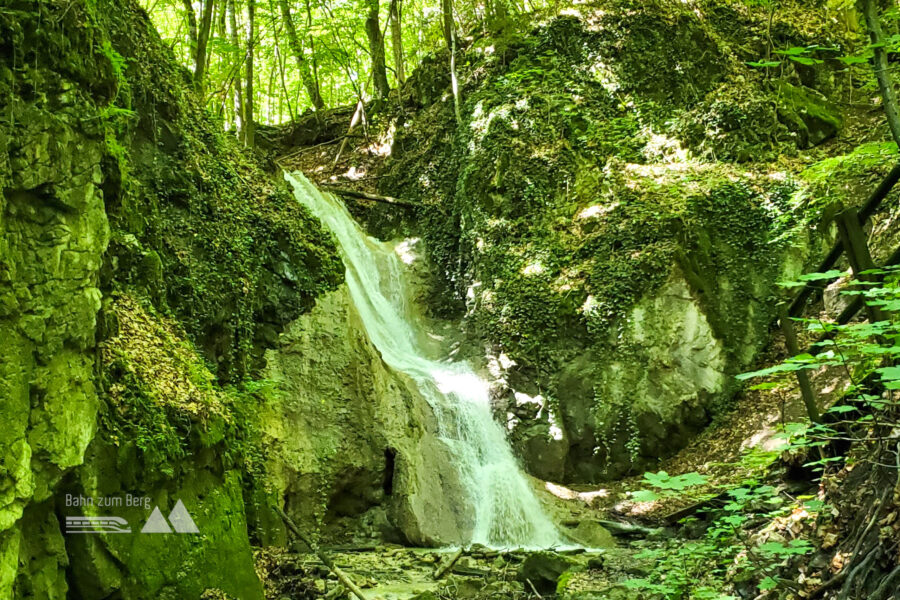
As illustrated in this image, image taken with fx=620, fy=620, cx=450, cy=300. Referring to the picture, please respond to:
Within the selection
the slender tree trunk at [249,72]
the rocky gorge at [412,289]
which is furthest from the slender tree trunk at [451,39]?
the slender tree trunk at [249,72]

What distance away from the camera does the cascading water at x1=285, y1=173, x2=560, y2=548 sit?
9.02 meters

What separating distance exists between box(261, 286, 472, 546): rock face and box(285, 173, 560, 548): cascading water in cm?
44

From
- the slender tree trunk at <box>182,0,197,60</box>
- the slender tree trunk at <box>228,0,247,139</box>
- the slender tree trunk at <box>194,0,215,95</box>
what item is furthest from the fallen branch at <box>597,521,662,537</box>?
the slender tree trunk at <box>182,0,197,60</box>

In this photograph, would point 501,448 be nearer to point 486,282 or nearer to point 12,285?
point 486,282

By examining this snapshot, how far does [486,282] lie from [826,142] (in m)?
7.50

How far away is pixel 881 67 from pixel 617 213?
9.06m

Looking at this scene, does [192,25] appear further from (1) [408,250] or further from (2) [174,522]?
(2) [174,522]

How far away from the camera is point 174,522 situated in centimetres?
500

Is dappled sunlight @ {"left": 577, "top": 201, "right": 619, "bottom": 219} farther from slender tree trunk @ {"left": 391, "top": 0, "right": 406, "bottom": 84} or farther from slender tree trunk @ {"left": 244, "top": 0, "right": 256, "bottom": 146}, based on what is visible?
slender tree trunk @ {"left": 391, "top": 0, "right": 406, "bottom": 84}

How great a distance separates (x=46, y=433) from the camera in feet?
12.7

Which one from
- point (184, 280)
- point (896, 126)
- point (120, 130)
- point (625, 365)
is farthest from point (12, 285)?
point (625, 365)

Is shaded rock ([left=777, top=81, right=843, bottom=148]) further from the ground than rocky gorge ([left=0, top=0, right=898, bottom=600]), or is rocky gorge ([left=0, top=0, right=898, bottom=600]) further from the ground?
shaded rock ([left=777, top=81, right=843, bottom=148])

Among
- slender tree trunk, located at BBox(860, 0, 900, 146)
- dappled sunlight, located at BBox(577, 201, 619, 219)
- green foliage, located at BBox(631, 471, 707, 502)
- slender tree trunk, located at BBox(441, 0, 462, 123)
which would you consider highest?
slender tree trunk, located at BBox(441, 0, 462, 123)

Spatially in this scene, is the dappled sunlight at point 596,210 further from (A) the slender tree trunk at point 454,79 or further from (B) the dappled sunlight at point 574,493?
(B) the dappled sunlight at point 574,493
